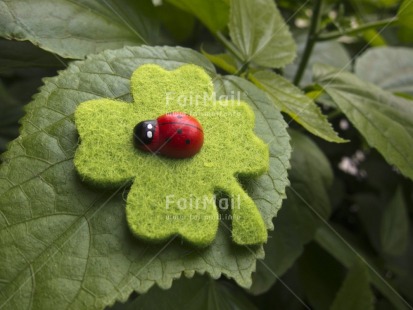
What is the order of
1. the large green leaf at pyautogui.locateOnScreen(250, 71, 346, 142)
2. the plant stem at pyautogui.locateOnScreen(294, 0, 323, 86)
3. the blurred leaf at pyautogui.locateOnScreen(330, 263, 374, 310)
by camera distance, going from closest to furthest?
1. the large green leaf at pyautogui.locateOnScreen(250, 71, 346, 142)
2. the blurred leaf at pyautogui.locateOnScreen(330, 263, 374, 310)
3. the plant stem at pyautogui.locateOnScreen(294, 0, 323, 86)

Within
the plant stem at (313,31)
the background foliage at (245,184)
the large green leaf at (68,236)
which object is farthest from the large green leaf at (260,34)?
the large green leaf at (68,236)

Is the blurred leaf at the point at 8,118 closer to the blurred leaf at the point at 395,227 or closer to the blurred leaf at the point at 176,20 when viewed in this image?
the blurred leaf at the point at 176,20

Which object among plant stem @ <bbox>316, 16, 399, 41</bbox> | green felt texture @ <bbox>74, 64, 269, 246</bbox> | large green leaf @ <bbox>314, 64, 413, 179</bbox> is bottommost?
green felt texture @ <bbox>74, 64, 269, 246</bbox>

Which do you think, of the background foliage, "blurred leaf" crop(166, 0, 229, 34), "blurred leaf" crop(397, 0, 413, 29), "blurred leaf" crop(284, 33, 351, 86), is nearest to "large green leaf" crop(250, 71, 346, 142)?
the background foliage

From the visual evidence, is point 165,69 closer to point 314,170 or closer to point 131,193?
point 131,193

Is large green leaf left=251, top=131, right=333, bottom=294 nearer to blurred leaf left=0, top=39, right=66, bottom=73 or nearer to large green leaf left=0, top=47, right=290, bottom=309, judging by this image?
large green leaf left=0, top=47, right=290, bottom=309

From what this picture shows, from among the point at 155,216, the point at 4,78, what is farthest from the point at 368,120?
the point at 4,78
